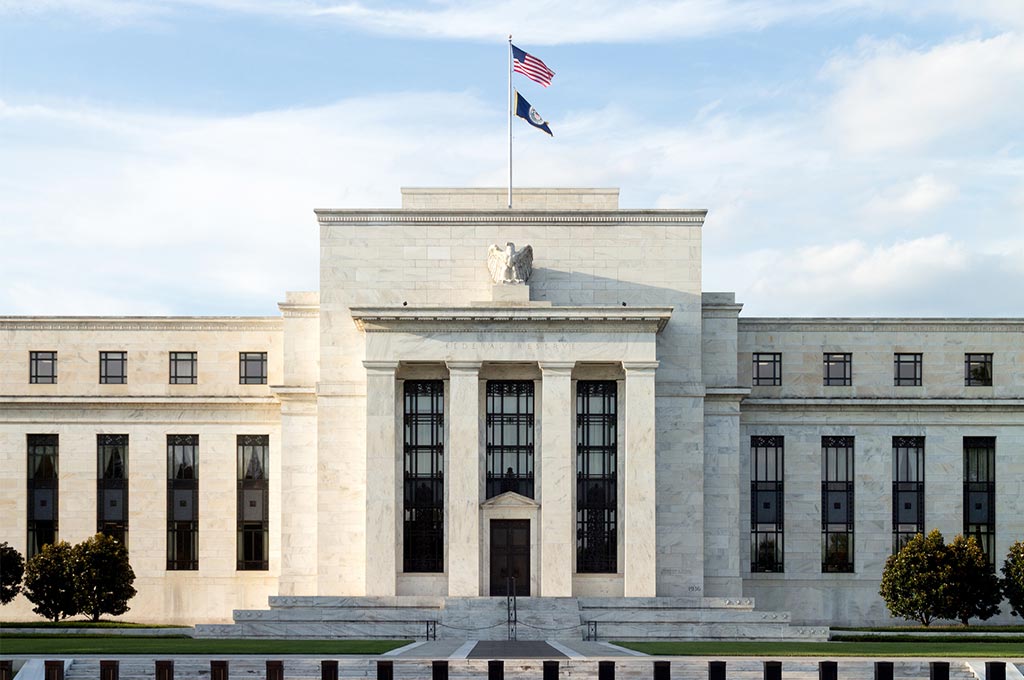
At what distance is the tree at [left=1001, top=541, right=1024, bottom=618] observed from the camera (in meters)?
66.1

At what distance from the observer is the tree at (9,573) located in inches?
2672

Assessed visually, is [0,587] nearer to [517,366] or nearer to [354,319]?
[354,319]

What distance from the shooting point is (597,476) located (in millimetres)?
68125

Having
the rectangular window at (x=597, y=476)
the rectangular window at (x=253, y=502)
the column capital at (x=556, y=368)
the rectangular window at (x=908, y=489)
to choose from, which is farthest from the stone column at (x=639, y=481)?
the rectangular window at (x=253, y=502)

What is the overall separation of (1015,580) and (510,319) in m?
25.3

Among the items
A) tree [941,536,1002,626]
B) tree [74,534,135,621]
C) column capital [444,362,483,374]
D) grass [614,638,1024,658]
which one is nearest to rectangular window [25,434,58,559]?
tree [74,534,135,621]

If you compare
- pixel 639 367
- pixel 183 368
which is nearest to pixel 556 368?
pixel 639 367

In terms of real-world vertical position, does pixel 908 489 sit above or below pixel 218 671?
above

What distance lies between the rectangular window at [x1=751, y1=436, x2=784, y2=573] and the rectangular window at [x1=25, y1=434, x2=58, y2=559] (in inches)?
1348

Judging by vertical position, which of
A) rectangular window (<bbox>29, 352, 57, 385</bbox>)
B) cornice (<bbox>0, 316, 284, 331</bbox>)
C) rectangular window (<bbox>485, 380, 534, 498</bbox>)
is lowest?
rectangular window (<bbox>485, 380, 534, 498</bbox>)

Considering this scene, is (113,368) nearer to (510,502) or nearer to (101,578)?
(101,578)

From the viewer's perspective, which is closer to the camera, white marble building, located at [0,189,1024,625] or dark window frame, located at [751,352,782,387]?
white marble building, located at [0,189,1024,625]

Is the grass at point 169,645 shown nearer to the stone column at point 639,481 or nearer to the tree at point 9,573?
the tree at point 9,573

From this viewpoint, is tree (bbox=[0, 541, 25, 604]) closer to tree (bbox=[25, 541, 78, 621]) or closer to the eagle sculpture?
tree (bbox=[25, 541, 78, 621])
